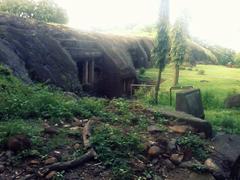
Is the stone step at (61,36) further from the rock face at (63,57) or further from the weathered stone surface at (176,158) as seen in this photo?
the weathered stone surface at (176,158)

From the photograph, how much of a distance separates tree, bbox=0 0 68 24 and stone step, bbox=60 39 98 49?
8622 millimetres

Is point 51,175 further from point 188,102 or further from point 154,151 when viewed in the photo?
point 188,102

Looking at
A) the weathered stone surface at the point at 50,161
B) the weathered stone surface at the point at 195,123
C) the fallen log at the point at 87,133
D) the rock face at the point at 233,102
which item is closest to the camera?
the weathered stone surface at the point at 50,161

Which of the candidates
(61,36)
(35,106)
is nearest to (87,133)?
(35,106)

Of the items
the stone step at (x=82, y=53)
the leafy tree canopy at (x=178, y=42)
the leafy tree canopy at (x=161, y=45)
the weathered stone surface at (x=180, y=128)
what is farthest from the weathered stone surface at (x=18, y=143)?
the leafy tree canopy at (x=178, y=42)

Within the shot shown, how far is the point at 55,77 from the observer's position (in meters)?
16.1

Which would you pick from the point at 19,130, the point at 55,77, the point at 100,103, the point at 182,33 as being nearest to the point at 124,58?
the point at 182,33

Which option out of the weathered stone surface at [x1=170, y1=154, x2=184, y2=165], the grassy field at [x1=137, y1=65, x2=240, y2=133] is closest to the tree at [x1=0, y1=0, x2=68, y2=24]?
the grassy field at [x1=137, y1=65, x2=240, y2=133]

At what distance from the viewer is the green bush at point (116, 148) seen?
6.92 m

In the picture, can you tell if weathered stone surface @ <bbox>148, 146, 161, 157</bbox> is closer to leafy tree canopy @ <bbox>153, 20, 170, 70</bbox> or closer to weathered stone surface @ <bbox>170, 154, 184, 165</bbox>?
weathered stone surface @ <bbox>170, 154, 184, 165</bbox>

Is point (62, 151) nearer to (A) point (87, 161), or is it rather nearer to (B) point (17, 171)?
(A) point (87, 161)

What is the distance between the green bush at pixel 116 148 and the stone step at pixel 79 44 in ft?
37.7

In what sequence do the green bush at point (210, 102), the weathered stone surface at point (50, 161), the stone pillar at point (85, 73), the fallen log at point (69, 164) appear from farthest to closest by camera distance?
the green bush at point (210, 102) → the stone pillar at point (85, 73) → the weathered stone surface at point (50, 161) → the fallen log at point (69, 164)

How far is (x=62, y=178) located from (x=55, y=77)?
10.1 meters
